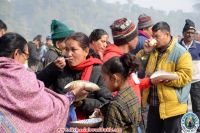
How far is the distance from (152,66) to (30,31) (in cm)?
8751

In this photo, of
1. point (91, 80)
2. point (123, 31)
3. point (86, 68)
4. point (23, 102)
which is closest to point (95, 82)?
point (91, 80)

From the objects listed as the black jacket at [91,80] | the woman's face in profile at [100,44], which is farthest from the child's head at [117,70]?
the woman's face in profile at [100,44]

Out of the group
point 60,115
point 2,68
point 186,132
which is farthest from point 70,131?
point 186,132

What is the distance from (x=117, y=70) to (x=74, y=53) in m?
0.48

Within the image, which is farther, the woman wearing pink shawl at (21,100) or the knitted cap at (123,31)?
the knitted cap at (123,31)

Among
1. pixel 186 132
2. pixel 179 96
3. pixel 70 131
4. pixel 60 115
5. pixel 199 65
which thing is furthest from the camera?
pixel 199 65

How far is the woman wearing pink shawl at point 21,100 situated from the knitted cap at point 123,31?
112cm

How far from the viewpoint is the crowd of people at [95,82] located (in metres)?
2.76

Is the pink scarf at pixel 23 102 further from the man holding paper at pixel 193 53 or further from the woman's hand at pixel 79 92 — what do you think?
the man holding paper at pixel 193 53

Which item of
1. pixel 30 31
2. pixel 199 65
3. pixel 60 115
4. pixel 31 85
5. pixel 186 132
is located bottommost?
pixel 30 31

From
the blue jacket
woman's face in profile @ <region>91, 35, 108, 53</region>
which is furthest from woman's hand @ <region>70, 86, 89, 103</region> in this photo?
the blue jacket

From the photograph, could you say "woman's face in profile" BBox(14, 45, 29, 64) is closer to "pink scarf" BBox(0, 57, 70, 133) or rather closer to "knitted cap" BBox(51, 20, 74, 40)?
"pink scarf" BBox(0, 57, 70, 133)

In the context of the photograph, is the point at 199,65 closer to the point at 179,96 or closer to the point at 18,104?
the point at 179,96

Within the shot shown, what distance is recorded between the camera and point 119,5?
464 ft
